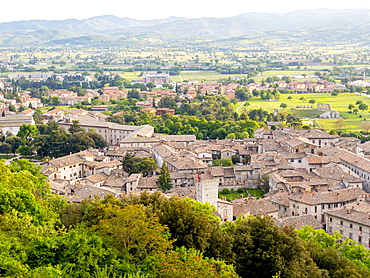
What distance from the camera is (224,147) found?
144ft

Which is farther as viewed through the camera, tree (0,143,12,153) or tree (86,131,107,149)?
tree (86,131,107,149)

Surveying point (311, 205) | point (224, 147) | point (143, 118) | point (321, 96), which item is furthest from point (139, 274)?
point (321, 96)

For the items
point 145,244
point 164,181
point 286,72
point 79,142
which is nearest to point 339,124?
point 79,142

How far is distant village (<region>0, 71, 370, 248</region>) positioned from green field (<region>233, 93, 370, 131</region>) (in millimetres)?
9908

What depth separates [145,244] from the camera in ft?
46.6

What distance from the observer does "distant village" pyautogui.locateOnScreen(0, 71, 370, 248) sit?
25.8 m

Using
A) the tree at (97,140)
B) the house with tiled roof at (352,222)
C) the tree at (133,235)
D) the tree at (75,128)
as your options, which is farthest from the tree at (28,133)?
the tree at (133,235)

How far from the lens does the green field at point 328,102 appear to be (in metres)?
61.2

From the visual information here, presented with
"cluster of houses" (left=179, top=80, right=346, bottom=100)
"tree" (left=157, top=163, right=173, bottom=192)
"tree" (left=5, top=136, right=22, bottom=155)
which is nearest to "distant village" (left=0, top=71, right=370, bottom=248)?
"tree" (left=157, top=163, right=173, bottom=192)

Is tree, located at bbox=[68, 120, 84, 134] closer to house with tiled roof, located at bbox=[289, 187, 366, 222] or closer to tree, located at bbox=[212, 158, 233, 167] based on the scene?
tree, located at bbox=[212, 158, 233, 167]

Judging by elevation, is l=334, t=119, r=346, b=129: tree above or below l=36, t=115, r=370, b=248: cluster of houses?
below

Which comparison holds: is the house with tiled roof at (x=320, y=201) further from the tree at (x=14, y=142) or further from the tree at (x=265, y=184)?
the tree at (x=14, y=142)

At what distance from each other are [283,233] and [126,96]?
70019 mm

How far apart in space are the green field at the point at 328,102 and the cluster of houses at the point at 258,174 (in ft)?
49.5
